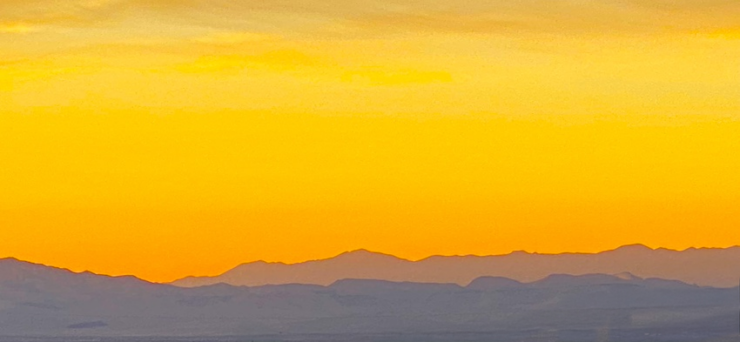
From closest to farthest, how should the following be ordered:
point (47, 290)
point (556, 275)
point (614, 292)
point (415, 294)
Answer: point (614, 292) < point (556, 275) < point (415, 294) < point (47, 290)

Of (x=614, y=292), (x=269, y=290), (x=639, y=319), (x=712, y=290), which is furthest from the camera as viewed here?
(x=269, y=290)

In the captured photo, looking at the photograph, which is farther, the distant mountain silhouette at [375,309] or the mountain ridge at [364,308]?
the mountain ridge at [364,308]

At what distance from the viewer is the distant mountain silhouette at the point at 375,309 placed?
122750 mm

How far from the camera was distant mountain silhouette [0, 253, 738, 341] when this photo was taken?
403 feet

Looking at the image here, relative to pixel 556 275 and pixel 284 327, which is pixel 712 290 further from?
pixel 284 327

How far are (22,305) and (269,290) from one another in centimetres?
3475

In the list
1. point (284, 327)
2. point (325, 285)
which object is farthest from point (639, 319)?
point (325, 285)

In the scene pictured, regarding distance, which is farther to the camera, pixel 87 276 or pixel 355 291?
pixel 87 276

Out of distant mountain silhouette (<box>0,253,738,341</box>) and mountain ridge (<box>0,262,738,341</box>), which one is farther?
mountain ridge (<box>0,262,738,341</box>)

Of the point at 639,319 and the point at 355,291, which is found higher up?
the point at 355,291

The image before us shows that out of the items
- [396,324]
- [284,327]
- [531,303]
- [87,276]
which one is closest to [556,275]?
[531,303]

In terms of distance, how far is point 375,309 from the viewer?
162m

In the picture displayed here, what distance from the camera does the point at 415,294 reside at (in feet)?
536

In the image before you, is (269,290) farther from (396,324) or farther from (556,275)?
(556,275)
